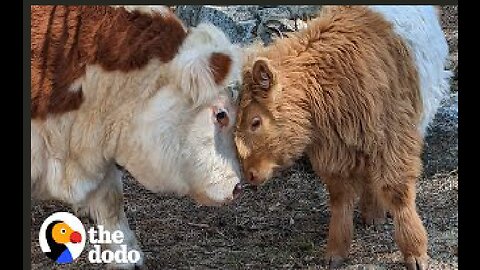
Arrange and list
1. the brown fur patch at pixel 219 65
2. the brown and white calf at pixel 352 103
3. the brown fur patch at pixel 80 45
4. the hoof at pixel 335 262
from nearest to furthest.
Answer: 1. the brown fur patch at pixel 80 45
2. the brown fur patch at pixel 219 65
3. the brown and white calf at pixel 352 103
4. the hoof at pixel 335 262

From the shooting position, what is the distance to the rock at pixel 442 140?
205 inches

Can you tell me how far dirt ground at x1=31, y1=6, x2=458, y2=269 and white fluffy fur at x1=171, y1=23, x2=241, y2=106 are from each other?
3.32 feet

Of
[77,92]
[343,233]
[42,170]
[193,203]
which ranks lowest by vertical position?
[193,203]

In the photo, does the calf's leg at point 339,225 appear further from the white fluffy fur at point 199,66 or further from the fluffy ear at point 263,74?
the white fluffy fur at point 199,66

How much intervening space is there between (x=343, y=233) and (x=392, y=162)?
57 cm

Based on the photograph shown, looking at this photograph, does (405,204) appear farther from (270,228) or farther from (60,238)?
(60,238)

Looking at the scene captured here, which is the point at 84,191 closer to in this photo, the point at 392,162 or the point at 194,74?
the point at 194,74

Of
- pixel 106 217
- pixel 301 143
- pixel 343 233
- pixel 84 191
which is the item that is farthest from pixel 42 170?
pixel 343 233

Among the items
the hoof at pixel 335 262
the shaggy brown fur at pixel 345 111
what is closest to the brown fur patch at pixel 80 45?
the shaggy brown fur at pixel 345 111

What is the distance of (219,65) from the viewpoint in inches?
154

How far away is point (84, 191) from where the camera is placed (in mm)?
3949

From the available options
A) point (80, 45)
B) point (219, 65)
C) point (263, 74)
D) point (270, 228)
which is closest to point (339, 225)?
point (270, 228)

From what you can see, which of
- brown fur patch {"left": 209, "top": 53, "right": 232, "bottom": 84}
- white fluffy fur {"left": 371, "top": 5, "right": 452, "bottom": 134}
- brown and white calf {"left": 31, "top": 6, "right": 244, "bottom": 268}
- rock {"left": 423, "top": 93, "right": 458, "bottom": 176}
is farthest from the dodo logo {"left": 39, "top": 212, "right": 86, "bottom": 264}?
rock {"left": 423, "top": 93, "right": 458, "bottom": 176}

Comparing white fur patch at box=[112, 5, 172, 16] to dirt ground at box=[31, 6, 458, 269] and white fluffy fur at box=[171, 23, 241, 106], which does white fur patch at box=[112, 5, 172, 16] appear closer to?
white fluffy fur at box=[171, 23, 241, 106]
